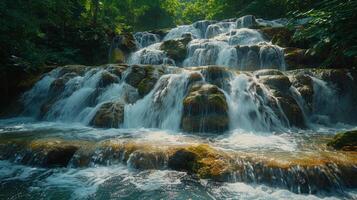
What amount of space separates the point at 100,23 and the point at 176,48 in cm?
874

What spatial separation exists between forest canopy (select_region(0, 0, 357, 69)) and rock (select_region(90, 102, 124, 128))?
4049 mm

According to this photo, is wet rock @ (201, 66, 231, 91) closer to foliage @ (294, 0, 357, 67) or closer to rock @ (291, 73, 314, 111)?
rock @ (291, 73, 314, 111)

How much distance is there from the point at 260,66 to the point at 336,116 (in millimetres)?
5579

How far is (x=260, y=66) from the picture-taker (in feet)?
58.7

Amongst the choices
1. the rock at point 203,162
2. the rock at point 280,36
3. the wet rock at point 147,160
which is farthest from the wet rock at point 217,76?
the rock at point 280,36

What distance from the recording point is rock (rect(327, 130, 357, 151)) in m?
8.08

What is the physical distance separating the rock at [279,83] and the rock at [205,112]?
263cm

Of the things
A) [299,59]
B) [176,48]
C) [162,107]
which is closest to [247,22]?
[176,48]

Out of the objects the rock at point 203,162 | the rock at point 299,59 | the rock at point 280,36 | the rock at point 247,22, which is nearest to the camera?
the rock at point 203,162

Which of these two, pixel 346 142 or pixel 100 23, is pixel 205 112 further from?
pixel 100 23

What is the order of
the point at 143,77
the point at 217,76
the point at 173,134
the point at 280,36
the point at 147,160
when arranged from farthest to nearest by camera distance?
1. the point at 280,36
2. the point at 143,77
3. the point at 217,76
4. the point at 173,134
5. the point at 147,160

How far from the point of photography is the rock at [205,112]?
10831mm

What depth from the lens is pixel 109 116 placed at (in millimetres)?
12031

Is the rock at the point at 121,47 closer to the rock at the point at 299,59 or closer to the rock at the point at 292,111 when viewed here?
the rock at the point at 299,59
